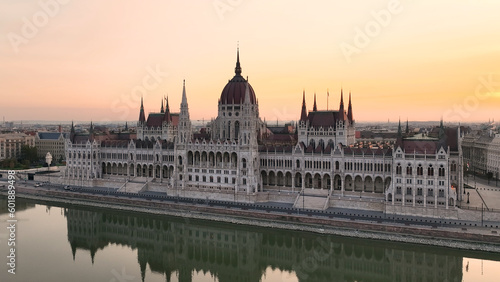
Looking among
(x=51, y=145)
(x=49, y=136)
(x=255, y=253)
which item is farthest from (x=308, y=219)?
(x=49, y=136)

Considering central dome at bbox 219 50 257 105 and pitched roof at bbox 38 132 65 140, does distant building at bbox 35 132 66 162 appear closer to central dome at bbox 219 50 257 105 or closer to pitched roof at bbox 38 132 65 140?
pitched roof at bbox 38 132 65 140

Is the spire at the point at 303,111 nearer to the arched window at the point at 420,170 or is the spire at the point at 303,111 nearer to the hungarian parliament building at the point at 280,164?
the hungarian parliament building at the point at 280,164

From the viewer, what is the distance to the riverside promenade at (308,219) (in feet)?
168

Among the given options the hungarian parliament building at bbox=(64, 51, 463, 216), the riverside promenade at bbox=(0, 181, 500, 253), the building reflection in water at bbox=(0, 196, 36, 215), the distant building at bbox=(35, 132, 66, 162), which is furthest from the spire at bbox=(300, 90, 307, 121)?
the distant building at bbox=(35, 132, 66, 162)

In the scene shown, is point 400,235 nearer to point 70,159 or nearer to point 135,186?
point 135,186

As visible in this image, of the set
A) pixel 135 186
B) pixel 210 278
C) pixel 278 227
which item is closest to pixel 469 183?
pixel 278 227

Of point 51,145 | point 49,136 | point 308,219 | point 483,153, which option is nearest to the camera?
point 308,219

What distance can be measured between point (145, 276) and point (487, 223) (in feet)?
145

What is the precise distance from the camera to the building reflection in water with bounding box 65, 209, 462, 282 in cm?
4828

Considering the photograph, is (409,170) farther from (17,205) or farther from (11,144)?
(11,144)

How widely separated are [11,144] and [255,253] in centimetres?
10433

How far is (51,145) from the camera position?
13538cm

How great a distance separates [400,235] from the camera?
53.6 metres

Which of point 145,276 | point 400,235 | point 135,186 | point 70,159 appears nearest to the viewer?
point 145,276
